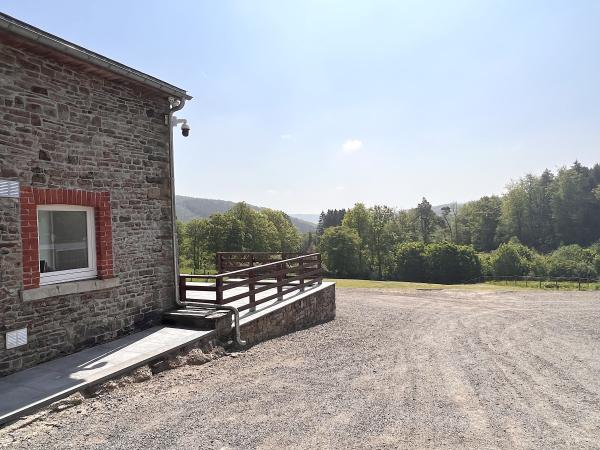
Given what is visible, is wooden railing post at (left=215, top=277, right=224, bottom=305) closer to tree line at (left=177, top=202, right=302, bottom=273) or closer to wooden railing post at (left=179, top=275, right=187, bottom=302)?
wooden railing post at (left=179, top=275, right=187, bottom=302)

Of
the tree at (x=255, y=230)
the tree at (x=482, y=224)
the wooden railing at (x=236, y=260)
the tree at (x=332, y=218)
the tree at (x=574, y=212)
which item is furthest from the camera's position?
the tree at (x=332, y=218)

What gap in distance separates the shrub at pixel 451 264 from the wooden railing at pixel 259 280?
4118 cm

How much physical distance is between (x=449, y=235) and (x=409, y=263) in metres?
26.4

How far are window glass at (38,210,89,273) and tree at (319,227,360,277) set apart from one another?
43479mm

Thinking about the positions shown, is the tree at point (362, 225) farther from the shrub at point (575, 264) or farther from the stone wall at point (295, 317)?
the stone wall at point (295, 317)

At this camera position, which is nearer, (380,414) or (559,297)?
(380,414)

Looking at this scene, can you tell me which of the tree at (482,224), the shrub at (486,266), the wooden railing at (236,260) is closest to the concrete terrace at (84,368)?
the wooden railing at (236,260)

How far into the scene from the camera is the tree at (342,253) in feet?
163

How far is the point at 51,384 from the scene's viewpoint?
4852 mm

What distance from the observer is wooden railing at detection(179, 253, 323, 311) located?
7.79m

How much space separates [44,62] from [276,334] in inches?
248

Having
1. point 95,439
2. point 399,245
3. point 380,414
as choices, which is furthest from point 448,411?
point 399,245

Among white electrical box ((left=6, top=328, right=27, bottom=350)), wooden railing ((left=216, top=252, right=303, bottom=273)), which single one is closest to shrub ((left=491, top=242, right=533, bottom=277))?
wooden railing ((left=216, top=252, right=303, bottom=273))

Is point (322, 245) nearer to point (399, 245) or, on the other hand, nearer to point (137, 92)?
point (399, 245)
